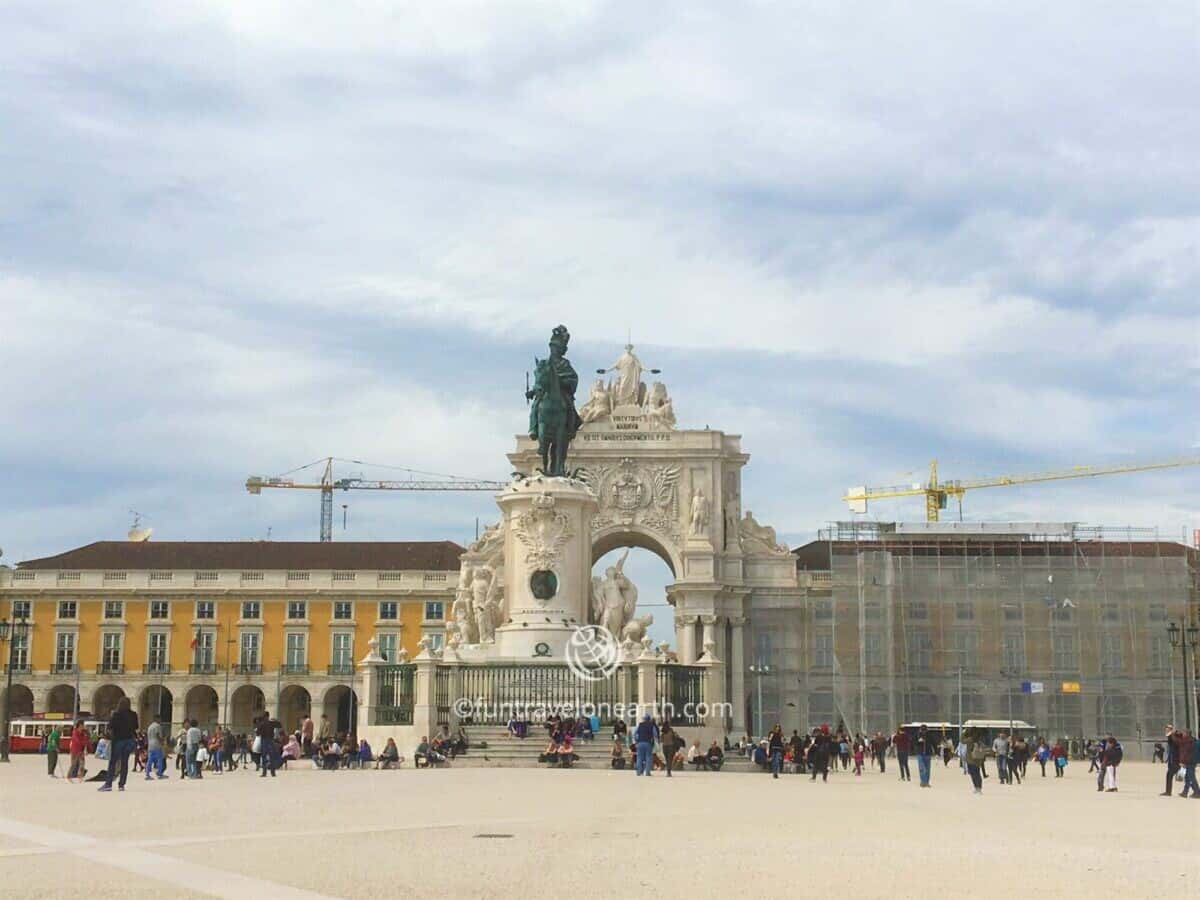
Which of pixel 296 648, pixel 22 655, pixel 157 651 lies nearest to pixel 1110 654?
pixel 296 648

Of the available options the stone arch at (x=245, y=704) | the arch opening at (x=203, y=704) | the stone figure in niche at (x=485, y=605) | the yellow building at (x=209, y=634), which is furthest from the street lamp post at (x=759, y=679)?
the stone figure in niche at (x=485, y=605)

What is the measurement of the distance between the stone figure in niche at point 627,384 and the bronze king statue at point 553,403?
51.1 meters

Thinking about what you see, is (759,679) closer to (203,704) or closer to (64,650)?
(203,704)

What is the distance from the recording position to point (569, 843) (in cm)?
1345

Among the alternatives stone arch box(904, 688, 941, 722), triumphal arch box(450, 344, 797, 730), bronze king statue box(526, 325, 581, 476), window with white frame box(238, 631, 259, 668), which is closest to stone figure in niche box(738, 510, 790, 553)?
triumphal arch box(450, 344, 797, 730)

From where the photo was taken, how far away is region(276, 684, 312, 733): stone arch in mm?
80938

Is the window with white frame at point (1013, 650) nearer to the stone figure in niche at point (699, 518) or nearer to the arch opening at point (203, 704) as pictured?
the stone figure in niche at point (699, 518)

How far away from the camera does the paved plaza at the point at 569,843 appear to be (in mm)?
10727

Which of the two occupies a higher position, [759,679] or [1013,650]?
[1013,650]

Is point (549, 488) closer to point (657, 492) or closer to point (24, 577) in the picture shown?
point (657, 492)

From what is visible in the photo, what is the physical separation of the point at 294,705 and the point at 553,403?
53.7 meters

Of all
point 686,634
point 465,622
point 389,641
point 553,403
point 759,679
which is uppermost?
point 553,403

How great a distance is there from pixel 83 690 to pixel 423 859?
73.3 m

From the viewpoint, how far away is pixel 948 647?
236 ft
